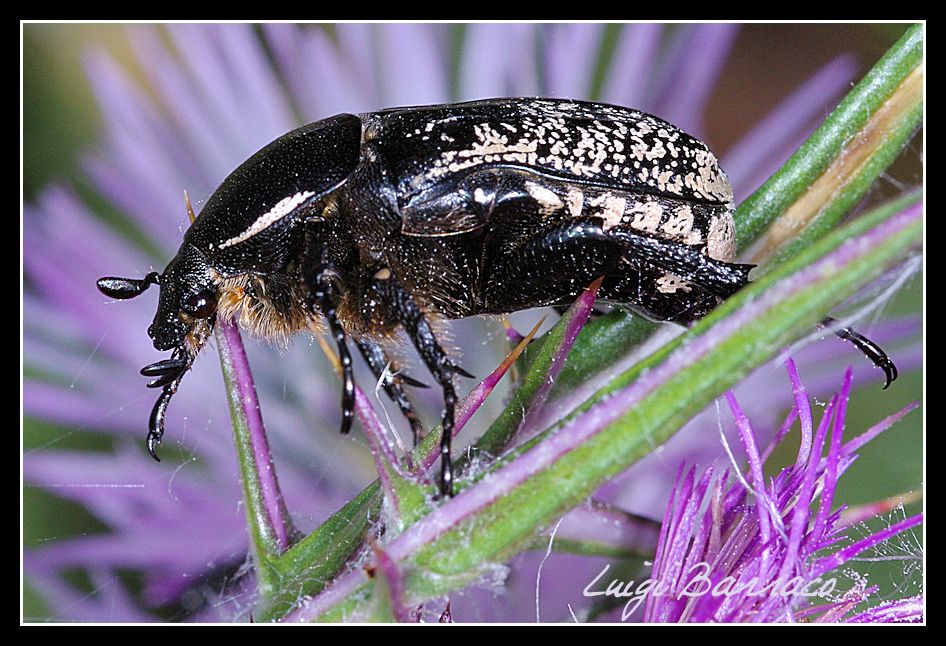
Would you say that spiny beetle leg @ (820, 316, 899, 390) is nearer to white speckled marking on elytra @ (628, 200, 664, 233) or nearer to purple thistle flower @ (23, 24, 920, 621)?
white speckled marking on elytra @ (628, 200, 664, 233)

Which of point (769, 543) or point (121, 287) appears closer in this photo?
point (769, 543)

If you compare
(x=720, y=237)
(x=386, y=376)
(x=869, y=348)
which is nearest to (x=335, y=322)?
(x=386, y=376)

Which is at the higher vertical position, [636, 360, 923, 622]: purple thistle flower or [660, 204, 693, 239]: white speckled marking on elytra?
[660, 204, 693, 239]: white speckled marking on elytra

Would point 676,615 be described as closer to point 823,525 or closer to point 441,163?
point 823,525

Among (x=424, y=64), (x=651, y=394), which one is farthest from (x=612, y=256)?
(x=424, y=64)

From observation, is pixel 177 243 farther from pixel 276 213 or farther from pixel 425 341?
pixel 425 341

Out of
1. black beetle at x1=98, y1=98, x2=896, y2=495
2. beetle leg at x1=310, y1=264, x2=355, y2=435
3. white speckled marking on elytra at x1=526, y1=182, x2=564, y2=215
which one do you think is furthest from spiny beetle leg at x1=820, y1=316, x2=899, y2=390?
beetle leg at x1=310, y1=264, x2=355, y2=435

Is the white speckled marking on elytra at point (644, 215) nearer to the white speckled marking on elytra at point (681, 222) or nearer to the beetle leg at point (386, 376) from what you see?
the white speckled marking on elytra at point (681, 222)
